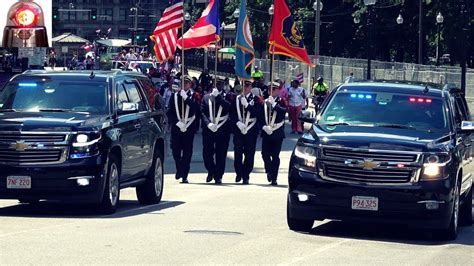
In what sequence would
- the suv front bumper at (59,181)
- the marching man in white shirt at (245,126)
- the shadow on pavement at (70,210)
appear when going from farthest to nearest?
the marching man in white shirt at (245,126) → the shadow on pavement at (70,210) → the suv front bumper at (59,181)

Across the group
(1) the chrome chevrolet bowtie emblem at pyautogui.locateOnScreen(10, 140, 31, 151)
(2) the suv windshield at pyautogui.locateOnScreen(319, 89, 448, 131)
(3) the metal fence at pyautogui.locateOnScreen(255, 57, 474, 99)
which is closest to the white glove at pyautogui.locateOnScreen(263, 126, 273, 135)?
(2) the suv windshield at pyautogui.locateOnScreen(319, 89, 448, 131)

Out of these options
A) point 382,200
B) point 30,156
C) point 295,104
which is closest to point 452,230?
point 382,200

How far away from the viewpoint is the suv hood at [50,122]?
16.3 metres

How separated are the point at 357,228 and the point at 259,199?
425 centimetres

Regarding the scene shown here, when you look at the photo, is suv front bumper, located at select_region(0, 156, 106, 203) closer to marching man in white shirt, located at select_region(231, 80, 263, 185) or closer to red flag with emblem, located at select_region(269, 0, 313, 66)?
marching man in white shirt, located at select_region(231, 80, 263, 185)

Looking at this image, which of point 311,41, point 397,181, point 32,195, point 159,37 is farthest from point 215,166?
point 311,41

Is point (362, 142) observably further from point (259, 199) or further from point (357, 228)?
point (259, 199)

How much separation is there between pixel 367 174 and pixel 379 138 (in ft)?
1.62

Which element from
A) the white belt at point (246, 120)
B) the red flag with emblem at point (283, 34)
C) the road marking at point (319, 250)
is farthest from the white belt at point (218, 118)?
the road marking at point (319, 250)

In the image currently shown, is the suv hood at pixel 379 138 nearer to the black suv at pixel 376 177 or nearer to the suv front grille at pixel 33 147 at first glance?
the black suv at pixel 376 177

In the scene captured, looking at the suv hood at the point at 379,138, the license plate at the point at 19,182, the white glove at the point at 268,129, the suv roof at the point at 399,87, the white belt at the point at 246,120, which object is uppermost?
the suv roof at the point at 399,87

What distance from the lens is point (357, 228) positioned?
16297 mm

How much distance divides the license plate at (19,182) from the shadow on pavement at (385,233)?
3641 mm

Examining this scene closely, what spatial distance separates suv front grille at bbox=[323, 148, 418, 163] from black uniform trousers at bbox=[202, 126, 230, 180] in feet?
30.7
